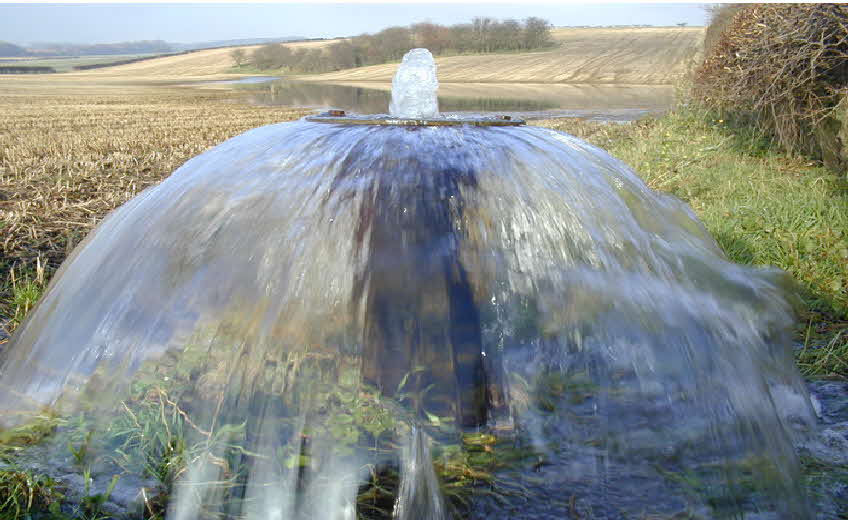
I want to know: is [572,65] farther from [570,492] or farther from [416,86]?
[570,492]

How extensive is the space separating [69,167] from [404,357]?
8.80 m

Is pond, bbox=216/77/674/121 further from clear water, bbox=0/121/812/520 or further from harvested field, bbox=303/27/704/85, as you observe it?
clear water, bbox=0/121/812/520

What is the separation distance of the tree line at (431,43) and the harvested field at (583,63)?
188 centimetres

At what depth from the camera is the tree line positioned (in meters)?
61.3

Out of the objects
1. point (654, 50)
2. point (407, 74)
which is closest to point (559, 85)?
point (654, 50)

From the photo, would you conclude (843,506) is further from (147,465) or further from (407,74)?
(407,74)

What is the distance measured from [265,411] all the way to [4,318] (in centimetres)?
254

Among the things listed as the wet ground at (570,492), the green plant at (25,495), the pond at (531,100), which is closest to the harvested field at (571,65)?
the pond at (531,100)

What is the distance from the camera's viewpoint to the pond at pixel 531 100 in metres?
27.5

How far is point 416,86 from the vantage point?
4117mm

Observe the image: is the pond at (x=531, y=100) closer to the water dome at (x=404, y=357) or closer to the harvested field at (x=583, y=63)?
the harvested field at (x=583, y=63)

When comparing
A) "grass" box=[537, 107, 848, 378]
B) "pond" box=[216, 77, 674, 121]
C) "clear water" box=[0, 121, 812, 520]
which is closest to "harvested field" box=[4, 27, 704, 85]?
"pond" box=[216, 77, 674, 121]

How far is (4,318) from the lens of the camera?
13.0ft

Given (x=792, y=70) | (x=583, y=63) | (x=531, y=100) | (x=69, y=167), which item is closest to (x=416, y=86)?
(x=792, y=70)
